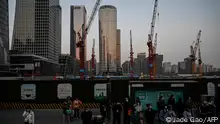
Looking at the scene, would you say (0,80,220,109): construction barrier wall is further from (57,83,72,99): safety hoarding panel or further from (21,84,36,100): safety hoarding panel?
(57,83,72,99): safety hoarding panel

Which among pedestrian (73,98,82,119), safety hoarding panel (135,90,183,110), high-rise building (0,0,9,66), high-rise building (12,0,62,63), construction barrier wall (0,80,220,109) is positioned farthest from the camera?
high-rise building (12,0,62,63)

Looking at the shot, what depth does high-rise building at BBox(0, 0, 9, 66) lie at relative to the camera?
105400mm

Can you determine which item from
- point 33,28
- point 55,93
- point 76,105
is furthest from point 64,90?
point 33,28

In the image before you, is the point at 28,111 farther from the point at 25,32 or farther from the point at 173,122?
the point at 25,32

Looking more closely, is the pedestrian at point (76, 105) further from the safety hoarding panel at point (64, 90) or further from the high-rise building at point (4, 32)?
the high-rise building at point (4, 32)

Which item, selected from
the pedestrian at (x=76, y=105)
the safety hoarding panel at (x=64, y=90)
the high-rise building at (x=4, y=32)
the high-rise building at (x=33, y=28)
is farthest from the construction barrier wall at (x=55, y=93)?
the high-rise building at (x=33, y=28)

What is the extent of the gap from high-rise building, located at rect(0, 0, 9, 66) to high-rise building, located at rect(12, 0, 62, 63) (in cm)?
5748

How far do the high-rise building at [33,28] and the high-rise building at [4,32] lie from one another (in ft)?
189

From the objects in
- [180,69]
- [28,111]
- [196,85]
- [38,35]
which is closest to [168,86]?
[196,85]

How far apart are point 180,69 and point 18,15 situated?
129725 mm

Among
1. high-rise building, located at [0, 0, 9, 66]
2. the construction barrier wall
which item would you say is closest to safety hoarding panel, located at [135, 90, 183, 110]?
the construction barrier wall

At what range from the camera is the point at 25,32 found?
17250 centimetres

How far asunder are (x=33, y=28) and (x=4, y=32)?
6708 cm

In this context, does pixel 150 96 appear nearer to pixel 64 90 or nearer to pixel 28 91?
pixel 64 90
